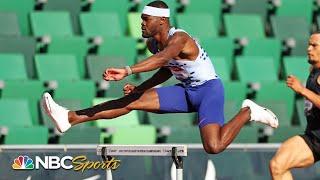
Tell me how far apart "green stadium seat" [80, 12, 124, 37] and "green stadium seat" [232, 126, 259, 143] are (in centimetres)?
220

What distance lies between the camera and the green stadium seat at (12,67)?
41.4 feet

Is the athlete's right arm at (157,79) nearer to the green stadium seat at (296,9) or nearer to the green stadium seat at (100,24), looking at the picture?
the green stadium seat at (100,24)

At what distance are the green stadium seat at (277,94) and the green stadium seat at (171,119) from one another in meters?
0.96

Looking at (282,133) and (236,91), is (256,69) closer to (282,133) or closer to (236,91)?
(236,91)

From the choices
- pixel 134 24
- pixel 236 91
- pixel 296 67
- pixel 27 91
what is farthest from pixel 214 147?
pixel 296 67

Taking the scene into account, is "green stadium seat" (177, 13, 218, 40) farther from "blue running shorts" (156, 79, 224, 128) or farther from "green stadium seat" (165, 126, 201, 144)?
"blue running shorts" (156, 79, 224, 128)

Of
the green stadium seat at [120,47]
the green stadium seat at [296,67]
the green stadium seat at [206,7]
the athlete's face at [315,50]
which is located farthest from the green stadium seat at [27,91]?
the athlete's face at [315,50]

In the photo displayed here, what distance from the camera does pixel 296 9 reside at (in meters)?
15.1

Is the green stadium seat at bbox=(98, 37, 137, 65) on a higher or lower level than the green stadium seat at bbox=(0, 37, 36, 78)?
lower

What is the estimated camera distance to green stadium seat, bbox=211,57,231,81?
13.4 m

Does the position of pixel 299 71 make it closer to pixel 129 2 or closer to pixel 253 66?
pixel 253 66

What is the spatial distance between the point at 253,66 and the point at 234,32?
2.49 ft

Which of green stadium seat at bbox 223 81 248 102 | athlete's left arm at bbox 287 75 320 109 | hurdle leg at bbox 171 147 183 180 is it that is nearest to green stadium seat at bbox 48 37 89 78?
green stadium seat at bbox 223 81 248 102

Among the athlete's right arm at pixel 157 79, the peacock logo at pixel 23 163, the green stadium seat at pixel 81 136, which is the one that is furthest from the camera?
the green stadium seat at pixel 81 136
